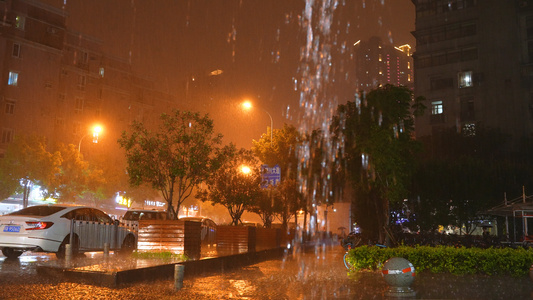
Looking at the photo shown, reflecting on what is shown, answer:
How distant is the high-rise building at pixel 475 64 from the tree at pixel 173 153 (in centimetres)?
3651

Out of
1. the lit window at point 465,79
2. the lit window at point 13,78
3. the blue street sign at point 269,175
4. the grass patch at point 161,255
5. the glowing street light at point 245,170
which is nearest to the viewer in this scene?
the grass patch at point 161,255

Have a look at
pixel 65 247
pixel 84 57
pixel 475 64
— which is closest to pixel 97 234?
pixel 65 247

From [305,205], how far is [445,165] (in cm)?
1061

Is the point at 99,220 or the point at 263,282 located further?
the point at 99,220

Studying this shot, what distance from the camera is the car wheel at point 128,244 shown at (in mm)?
16058

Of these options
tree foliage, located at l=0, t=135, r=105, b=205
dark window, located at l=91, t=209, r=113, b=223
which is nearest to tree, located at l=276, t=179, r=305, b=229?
dark window, located at l=91, t=209, r=113, b=223

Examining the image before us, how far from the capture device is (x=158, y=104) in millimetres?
81938

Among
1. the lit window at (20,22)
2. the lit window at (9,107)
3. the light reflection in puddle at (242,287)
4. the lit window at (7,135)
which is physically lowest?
the light reflection in puddle at (242,287)

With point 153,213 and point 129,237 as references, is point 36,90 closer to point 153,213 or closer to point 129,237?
point 153,213

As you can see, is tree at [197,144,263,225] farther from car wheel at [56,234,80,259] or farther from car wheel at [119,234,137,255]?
car wheel at [56,234,80,259]

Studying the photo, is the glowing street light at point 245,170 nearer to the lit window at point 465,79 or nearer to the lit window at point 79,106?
the lit window at point 465,79

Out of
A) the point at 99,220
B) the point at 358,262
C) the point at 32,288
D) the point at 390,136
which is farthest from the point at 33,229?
the point at 390,136

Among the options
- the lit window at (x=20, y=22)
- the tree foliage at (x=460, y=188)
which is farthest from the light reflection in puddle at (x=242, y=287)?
the lit window at (x=20, y=22)

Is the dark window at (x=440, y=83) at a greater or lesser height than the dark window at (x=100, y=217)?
greater
